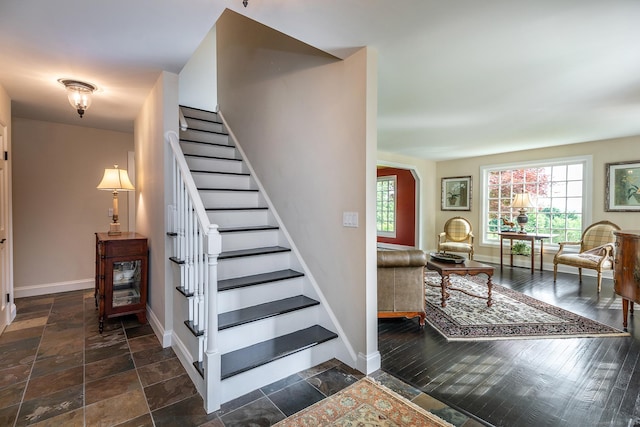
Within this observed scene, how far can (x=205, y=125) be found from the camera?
413 cm

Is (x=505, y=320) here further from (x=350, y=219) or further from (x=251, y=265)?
(x=251, y=265)

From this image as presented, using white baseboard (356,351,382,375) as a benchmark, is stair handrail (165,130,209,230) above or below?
above

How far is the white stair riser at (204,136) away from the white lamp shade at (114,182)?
0.84 metres

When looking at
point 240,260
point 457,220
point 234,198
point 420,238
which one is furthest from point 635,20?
point 420,238

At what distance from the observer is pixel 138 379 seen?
2084 mm

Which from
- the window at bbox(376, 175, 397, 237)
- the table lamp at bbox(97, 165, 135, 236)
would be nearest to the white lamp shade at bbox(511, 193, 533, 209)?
the window at bbox(376, 175, 397, 237)

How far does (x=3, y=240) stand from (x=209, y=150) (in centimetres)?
212

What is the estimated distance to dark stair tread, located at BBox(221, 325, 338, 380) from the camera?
1936mm

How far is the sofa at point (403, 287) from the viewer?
296 centimetres

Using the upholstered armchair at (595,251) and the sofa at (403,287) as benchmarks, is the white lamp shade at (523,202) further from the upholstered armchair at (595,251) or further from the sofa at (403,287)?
the sofa at (403,287)

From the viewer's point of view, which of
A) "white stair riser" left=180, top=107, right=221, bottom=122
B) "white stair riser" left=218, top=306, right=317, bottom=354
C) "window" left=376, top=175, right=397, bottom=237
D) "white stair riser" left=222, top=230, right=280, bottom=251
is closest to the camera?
"white stair riser" left=218, top=306, right=317, bottom=354

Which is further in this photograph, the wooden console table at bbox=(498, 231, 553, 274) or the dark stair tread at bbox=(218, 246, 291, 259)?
the wooden console table at bbox=(498, 231, 553, 274)

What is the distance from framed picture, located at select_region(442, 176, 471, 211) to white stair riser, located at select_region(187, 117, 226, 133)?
5370 millimetres

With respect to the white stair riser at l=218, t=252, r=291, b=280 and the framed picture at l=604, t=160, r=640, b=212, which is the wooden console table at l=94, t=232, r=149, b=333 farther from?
the framed picture at l=604, t=160, r=640, b=212
